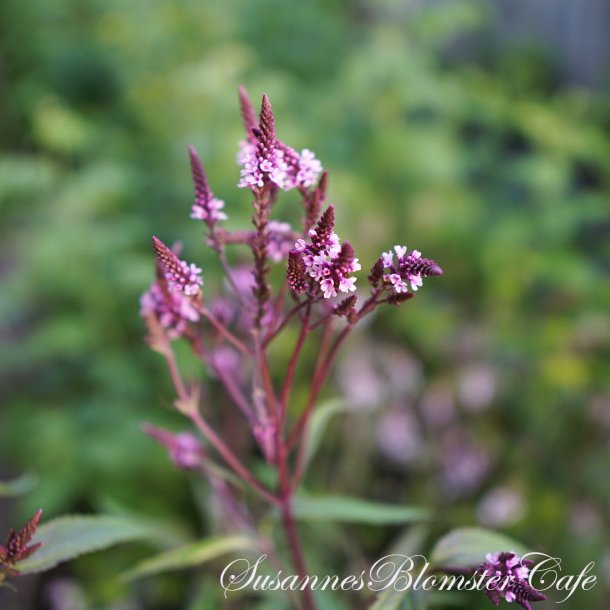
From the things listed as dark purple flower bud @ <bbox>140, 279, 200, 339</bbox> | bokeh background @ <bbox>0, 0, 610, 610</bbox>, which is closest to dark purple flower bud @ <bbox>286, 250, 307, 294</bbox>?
dark purple flower bud @ <bbox>140, 279, 200, 339</bbox>

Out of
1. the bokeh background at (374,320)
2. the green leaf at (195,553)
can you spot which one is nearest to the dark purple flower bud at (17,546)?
the green leaf at (195,553)

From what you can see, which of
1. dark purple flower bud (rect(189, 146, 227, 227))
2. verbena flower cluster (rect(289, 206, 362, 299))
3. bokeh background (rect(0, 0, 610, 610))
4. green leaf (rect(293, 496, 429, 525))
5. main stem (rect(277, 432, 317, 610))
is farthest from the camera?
bokeh background (rect(0, 0, 610, 610))

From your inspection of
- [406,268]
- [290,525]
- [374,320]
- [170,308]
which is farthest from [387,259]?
[374,320]

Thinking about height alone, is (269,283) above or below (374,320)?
below

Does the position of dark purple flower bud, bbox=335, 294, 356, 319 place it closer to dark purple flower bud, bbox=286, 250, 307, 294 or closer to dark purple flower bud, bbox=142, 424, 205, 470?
dark purple flower bud, bbox=286, 250, 307, 294

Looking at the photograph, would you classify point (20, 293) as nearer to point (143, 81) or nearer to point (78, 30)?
point (143, 81)

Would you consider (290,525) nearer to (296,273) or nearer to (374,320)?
(296,273)

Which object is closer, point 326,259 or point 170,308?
point 326,259
